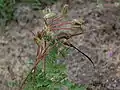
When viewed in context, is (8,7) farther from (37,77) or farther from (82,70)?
(37,77)

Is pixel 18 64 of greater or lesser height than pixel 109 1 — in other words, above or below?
below

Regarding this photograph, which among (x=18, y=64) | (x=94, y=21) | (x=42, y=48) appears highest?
(x=42, y=48)

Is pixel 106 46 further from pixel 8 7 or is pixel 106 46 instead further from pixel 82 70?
pixel 8 7

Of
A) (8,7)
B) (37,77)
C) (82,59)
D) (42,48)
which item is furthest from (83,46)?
(42,48)

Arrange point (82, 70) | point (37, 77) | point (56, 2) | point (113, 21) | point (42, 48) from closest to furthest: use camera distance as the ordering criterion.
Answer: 1. point (42, 48)
2. point (37, 77)
3. point (82, 70)
4. point (113, 21)
5. point (56, 2)

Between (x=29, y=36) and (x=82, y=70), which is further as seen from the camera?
(x=29, y=36)

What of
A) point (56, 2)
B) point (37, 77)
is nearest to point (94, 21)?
point (56, 2)

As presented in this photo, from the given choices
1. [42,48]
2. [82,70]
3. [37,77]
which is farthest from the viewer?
[82,70]
